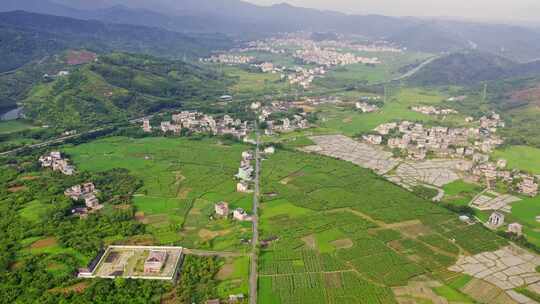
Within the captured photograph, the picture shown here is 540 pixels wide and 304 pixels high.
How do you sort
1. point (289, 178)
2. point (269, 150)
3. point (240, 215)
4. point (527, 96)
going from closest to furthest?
point (240, 215) < point (289, 178) < point (269, 150) < point (527, 96)

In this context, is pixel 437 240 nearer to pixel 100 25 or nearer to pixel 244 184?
pixel 244 184

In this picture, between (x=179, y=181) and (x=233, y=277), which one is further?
(x=179, y=181)

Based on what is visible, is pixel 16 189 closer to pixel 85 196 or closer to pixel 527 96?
pixel 85 196

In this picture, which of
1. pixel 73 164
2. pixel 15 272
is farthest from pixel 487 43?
pixel 15 272

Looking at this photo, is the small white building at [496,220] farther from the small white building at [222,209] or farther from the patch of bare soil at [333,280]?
the small white building at [222,209]

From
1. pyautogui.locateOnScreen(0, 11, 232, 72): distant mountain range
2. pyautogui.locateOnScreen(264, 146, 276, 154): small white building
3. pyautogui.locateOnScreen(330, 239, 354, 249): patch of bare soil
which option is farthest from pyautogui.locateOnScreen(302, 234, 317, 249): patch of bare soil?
pyautogui.locateOnScreen(0, 11, 232, 72): distant mountain range

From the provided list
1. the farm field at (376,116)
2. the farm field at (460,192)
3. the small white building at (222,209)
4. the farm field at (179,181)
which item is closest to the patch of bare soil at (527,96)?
the farm field at (376,116)

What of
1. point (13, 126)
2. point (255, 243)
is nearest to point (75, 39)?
point (13, 126)
